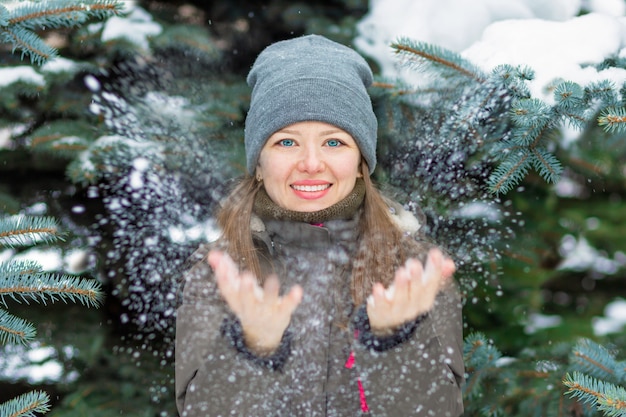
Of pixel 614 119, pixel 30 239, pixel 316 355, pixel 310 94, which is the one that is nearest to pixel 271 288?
pixel 316 355

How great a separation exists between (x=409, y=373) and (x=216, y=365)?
573mm

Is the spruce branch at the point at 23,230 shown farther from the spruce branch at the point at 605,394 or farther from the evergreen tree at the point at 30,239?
the spruce branch at the point at 605,394

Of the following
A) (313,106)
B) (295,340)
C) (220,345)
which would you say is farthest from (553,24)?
(220,345)

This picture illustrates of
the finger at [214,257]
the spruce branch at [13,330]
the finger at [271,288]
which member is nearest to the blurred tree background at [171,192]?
the finger at [214,257]

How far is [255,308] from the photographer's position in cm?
181

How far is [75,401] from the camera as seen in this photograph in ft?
7.80

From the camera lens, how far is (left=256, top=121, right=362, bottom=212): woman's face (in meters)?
1.89

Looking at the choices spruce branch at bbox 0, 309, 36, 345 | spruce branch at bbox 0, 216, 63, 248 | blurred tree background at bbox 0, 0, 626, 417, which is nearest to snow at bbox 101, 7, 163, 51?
blurred tree background at bbox 0, 0, 626, 417

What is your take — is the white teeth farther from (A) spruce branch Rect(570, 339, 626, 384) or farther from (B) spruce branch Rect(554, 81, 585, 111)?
(A) spruce branch Rect(570, 339, 626, 384)

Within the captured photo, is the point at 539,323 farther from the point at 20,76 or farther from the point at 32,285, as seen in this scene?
the point at 20,76

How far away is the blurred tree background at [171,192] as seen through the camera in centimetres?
236

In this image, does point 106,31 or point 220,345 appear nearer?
point 220,345

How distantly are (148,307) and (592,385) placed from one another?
5.47ft

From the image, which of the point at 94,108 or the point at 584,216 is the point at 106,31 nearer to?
the point at 94,108
